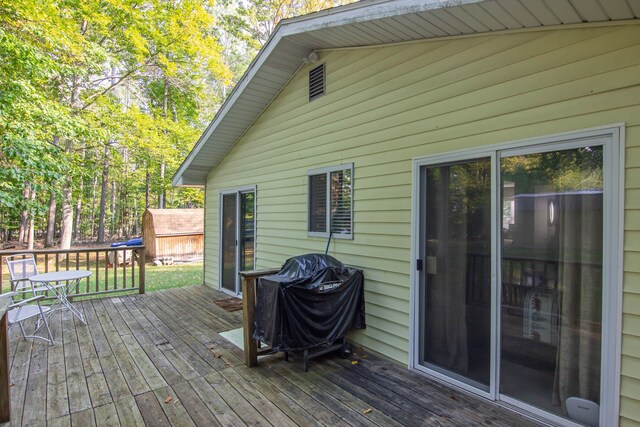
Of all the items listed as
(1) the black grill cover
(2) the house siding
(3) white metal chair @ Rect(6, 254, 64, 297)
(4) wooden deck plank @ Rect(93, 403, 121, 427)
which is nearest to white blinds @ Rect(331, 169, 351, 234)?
(2) the house siding

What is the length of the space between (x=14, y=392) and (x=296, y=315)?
99.1 inches

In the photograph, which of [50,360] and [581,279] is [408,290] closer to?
[581,279]

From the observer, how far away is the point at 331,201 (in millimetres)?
4199

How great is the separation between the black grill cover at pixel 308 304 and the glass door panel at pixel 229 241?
10.5 ft

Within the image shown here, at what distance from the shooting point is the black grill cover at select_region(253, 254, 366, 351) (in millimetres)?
3057

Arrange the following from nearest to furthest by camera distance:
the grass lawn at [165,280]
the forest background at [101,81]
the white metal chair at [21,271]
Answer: the white metal chair at [21,271] → the forest background at [101,81] → the grass lawn at [165,280]

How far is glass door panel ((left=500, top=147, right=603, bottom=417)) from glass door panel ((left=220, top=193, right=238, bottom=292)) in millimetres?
5006

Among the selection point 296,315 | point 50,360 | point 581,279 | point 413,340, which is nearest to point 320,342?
point 296,315

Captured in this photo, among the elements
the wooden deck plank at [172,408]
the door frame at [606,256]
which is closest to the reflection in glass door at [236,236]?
the wooden deck plank at [172,408]

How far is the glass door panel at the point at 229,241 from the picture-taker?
6.48 m

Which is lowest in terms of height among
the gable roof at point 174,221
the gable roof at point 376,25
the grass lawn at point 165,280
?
the grass lawn at point 165,280

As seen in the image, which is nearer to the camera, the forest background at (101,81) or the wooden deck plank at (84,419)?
the wooden deck plank at (84,419)

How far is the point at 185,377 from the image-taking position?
3092mm

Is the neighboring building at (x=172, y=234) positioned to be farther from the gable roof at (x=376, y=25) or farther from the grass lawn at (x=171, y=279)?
the gable roof at (x=376, y=25)
